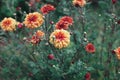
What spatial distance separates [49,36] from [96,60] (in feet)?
2.98

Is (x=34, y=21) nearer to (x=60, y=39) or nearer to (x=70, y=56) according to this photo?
(x=60, y=39)

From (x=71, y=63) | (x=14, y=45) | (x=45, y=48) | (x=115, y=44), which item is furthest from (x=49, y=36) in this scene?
(x=115, y=44)

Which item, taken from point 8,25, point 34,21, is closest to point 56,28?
point 34,21

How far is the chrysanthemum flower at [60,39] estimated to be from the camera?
9.46 ft

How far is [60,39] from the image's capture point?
9.53 ft

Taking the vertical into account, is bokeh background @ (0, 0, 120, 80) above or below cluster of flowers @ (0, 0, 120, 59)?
below

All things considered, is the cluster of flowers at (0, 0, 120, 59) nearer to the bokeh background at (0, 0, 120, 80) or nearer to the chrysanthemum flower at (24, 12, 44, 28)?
the chrysanthemum flower at (24, 12, 44, 28)

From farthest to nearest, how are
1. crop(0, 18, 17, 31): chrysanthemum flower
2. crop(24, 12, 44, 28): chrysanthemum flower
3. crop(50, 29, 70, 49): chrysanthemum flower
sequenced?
1. crop(0, 18, 17, 31): chrysanthemum flower
2. crop(24, 12, 44, 28): chrysanthemum flower
3. crop(50, 29, 70, 49): chrysanthemum flower

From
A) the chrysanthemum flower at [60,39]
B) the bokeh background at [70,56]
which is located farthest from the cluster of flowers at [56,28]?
the bokeh background at [70,56]

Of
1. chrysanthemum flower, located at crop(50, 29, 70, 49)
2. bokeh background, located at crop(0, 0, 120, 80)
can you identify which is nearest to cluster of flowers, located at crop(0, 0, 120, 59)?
chrysanthemum flower, located at crop(50, 29, 70, 49)

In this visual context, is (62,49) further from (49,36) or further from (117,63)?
(117,63)

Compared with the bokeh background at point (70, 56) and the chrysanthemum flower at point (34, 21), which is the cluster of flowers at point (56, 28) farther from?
the bokeh background at point (70, 56)

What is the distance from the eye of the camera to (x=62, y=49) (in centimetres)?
308

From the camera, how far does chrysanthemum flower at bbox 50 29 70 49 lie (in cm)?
288
